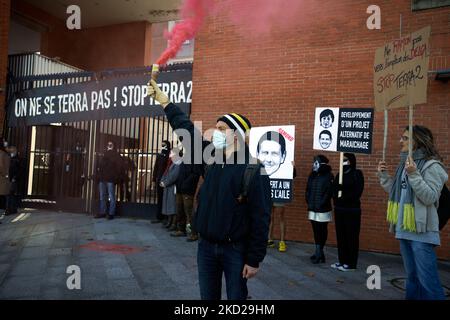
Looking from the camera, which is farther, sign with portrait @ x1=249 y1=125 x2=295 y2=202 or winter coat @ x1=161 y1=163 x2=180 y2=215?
winter coat @ x1=161 y1=163 x2=180 y2=215

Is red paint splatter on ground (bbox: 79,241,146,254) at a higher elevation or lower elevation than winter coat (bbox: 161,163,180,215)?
lower

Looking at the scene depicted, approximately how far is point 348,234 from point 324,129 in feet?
6.25

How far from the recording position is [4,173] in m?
9.90

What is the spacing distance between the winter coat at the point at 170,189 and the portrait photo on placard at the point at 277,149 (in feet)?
6.12

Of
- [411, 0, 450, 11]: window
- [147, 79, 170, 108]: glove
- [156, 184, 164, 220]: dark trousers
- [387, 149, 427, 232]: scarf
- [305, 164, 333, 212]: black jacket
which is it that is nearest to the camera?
[147, 79, 170, 108]: glove

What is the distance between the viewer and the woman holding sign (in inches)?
150

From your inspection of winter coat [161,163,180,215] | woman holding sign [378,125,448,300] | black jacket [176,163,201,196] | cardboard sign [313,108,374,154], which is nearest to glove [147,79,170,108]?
woman holding sign [378,125,448,300]

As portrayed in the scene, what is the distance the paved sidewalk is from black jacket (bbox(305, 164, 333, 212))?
95cm

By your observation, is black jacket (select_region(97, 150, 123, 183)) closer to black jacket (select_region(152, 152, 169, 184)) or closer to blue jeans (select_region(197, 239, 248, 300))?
black jacket (select_region(152, 152, 169, 184))

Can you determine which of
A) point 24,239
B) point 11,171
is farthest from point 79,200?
point 24,239

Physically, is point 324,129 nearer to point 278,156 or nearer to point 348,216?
point 278,156

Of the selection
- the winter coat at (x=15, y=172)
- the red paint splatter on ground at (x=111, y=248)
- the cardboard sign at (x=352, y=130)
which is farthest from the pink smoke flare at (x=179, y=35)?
the winter coat at (x=15, y=172)

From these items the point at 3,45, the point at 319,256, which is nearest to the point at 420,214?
the point at 319,256

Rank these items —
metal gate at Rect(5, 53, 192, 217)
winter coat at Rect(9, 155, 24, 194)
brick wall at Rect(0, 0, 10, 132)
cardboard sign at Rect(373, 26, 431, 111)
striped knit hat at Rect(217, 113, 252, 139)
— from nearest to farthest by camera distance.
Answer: striped knit hat at Rect(217, 113, 252, 139) → cardboard sign at Rect(373, 26, 431, 111) → winter coat at Rect(9, 155, 24, 194) → metal gate at Rect(5, 53, 192, 217) → brick wall at Rect(0, 0, 10, 132)
